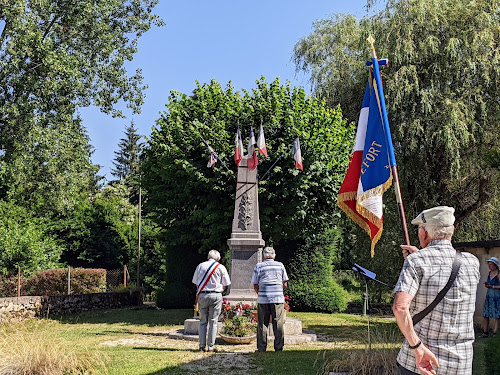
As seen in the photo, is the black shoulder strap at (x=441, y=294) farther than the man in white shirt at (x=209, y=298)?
No

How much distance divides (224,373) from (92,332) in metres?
6.89

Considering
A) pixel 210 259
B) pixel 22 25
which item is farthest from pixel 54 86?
pixel 210 259

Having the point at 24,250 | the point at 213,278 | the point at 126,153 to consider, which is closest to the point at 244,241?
the point at 213,278

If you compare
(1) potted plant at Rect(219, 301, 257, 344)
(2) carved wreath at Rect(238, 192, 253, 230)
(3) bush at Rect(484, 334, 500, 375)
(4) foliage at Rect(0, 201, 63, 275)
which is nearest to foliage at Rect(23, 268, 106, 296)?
(4) foliage at Rect(0, 201, 63, 275)

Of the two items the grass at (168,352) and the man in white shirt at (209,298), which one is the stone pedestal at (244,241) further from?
the man in white shirt at (209,298)

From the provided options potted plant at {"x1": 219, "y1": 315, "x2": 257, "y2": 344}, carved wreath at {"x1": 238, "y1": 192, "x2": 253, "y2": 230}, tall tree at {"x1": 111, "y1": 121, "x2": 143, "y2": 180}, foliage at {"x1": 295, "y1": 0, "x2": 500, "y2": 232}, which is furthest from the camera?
tall tree at {"x1": 111, "y1": 121, "x2": 143, "y2": 180}

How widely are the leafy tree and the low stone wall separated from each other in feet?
13.1

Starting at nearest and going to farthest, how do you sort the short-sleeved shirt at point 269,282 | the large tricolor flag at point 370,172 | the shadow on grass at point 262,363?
the large tricolor flag at point 370,172 < the shadow on grass at point 262,363 < the short-sleeved shirt at point 269,282

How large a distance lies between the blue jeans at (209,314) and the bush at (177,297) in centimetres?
1177

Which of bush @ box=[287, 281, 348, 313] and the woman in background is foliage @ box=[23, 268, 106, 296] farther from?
the woman in background

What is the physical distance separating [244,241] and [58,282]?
10925 mm

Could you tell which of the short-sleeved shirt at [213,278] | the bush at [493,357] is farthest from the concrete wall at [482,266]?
the bush at [493,357]

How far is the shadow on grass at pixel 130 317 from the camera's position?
53.3 ft

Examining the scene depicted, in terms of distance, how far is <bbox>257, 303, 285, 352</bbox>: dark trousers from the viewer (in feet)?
30.5
